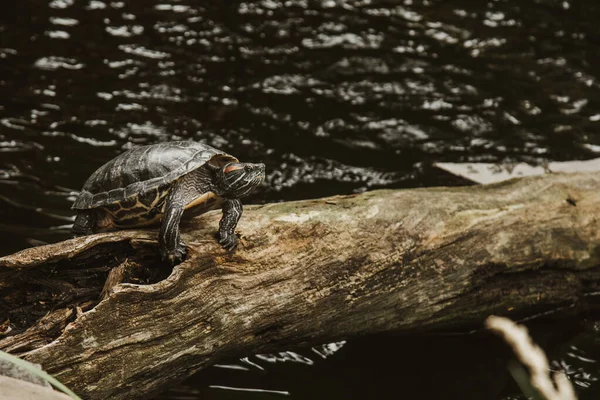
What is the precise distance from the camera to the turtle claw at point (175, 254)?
9.71 ft

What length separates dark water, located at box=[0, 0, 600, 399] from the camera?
4.63 m

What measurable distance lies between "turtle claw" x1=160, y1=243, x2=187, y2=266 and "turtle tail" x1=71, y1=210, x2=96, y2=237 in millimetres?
500

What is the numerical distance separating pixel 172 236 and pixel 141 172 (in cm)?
39

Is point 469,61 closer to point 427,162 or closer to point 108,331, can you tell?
point 427,162

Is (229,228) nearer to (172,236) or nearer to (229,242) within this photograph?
(229,242)

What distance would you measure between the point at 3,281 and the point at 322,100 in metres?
4.54

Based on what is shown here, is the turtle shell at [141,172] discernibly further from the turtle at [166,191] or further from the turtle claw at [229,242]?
the turtle claw at [229,242]

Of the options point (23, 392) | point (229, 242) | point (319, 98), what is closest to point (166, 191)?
point (229, 242)

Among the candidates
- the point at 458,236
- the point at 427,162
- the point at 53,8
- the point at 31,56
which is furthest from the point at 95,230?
the point at 53,8

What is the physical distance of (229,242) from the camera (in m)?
3.11

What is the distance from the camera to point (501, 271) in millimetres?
3902

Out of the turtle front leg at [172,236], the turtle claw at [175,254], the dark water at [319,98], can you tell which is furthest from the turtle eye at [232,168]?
the dark water at [319,98]

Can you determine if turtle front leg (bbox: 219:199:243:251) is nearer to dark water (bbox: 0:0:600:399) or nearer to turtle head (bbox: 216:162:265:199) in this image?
turtle head (bbox: 216:162:265:199)

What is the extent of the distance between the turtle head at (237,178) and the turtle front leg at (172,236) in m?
0.27
